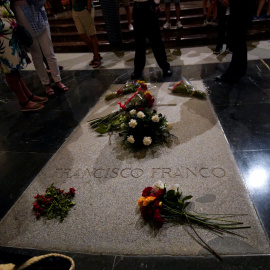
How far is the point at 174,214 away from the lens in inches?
62.4

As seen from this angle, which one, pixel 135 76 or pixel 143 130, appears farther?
pixel 135 76

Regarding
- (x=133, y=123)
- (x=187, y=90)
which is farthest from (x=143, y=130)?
(x=187, y=90)

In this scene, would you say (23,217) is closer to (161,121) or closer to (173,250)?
(173,250)

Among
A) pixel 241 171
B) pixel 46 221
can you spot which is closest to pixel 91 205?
pixel 46 221

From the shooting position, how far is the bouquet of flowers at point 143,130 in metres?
2.26

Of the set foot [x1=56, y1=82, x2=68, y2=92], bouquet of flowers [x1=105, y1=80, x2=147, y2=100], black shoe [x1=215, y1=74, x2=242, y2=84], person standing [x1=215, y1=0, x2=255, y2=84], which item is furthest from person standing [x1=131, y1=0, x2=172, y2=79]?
foot [x1=56, y1=82, x2=68, y2=92]

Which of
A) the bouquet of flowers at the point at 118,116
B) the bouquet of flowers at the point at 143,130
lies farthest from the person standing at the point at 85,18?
the bouquet of flowers at the point at 143,130

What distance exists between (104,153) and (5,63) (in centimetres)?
174

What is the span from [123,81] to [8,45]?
73.3 inches

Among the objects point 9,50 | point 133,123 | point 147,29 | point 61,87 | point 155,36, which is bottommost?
point 61,87

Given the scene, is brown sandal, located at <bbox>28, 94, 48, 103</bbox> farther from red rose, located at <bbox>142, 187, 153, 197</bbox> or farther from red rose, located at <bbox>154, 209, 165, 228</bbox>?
red rose, located at <bbox>154, 209, 165, 228</bbox>

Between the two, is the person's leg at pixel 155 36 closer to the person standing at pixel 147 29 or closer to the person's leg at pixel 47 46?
the person standing at pixel 147 29

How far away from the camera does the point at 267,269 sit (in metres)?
1.26

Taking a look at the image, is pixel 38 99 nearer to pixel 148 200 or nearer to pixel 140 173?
pixel 140 173
